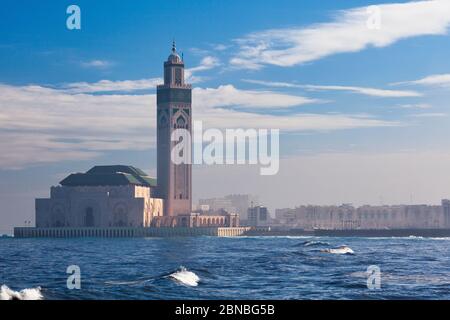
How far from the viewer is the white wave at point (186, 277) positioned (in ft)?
177

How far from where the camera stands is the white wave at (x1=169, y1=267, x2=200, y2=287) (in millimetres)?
53888

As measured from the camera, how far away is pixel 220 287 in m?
50.6

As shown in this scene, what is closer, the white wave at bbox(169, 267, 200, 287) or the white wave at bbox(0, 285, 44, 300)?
the white wave at bbox(0, 285, 44, 300)

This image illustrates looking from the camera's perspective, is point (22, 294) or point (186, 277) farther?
point (186, 277)

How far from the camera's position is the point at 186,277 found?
56625 mm

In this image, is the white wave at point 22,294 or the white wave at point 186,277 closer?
the white wave at point 22,294
